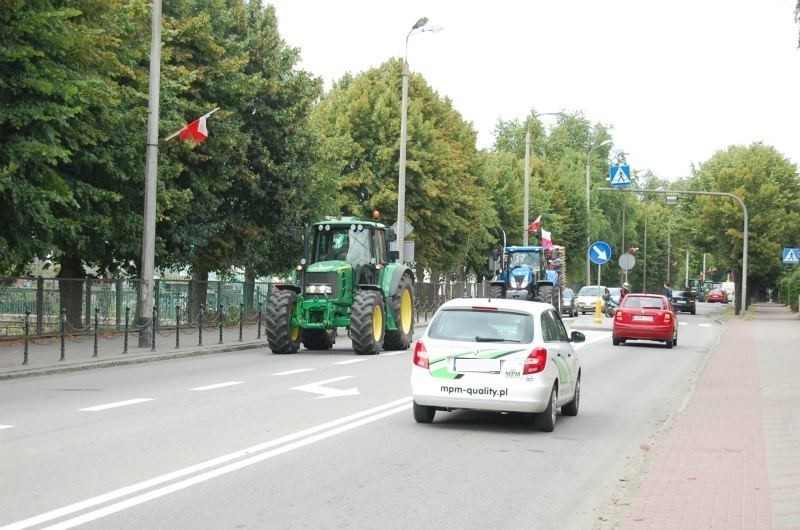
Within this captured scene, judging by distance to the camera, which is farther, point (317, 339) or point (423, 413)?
point (317, 339)

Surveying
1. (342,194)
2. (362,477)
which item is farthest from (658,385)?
(342,194)

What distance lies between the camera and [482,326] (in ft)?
42.7

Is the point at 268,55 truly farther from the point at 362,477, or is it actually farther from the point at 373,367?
the point at 362,477

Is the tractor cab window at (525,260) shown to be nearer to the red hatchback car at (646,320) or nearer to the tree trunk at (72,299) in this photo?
the red hatchback car at (646,320)

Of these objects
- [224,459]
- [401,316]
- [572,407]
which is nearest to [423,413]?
[572,407]

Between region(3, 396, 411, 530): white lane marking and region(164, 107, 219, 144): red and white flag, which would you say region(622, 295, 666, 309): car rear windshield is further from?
region(3, 396, 411, 530): white lane marking

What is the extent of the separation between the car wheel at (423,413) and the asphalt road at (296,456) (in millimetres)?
131

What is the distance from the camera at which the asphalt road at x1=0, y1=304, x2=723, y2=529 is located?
8.02 m

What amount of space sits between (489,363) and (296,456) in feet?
9.51

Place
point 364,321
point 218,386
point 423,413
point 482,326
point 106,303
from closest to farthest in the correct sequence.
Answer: point 482,326 → point 423,413 → point 218,386 → point 364,321 → point 106,303

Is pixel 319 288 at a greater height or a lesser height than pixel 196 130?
lesser

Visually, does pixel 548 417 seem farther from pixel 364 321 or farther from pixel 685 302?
pixel 685 302

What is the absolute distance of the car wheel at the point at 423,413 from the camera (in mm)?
13305

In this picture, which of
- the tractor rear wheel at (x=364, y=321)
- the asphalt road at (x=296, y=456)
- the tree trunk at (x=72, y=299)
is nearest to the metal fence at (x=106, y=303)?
the tree trunk at (x=72, y=299)
